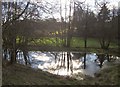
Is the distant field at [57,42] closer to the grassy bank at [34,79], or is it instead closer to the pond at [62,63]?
the pond at [62,63]

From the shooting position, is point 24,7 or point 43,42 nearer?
point 24,7

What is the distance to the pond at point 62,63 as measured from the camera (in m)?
3.44

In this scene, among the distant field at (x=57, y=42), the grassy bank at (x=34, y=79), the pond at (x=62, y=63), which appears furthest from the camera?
the pond at (x=62, y=63)

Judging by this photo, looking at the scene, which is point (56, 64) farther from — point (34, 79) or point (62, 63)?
point (34, 79)

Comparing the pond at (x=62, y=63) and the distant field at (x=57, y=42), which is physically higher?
the distant field at (x=57, y=42)

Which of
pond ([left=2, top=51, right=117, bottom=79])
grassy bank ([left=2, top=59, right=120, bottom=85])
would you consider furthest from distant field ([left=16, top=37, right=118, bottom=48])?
grassy bank ([left=2, top=59, right=120, bottom=85])

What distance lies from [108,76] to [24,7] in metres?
1.54

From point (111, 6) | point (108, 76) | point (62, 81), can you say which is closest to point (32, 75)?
point (62, 81)

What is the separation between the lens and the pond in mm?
3439

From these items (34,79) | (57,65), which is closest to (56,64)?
(57,65)

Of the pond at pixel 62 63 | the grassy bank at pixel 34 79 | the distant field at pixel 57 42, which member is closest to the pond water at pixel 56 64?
the pond at pixel 62 63

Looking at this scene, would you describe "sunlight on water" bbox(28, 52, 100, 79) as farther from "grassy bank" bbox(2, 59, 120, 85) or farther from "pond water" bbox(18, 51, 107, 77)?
"grassy bank" bbox(2, 59, 120, 85)

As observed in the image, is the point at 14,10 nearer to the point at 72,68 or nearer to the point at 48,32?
the point at 48,32

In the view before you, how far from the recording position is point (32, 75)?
2.74 m
